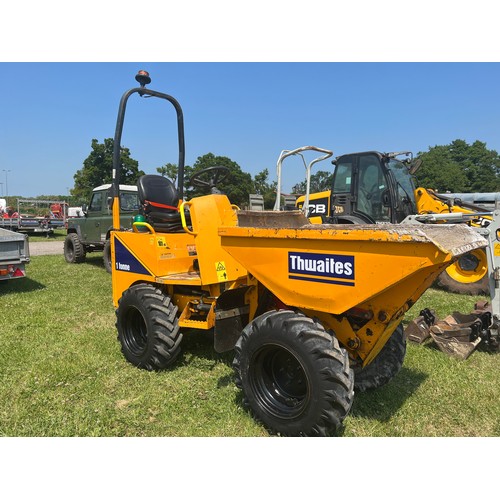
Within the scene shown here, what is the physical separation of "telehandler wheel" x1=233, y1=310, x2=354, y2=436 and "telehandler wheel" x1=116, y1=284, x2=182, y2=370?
985 mm

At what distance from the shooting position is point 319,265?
254 centimetres

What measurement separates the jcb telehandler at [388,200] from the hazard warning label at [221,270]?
446 cm

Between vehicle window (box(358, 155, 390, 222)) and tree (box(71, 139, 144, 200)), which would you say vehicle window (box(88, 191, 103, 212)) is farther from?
tree (box(71, 139, 144, 200))

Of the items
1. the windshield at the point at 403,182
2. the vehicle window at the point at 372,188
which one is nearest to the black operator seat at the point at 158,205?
the vehicle window at the point at 372,188

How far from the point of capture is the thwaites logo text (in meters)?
2.42

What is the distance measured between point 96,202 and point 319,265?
1070 cm

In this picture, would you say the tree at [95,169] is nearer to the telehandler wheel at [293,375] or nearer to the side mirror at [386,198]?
the side mirror at [386,198]

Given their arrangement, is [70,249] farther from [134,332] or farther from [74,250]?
[134,332]

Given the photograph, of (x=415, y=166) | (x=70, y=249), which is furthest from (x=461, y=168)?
(x=70, y=249)

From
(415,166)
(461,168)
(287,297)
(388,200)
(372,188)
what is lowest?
(287,297)

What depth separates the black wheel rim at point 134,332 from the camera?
4023 millimetres

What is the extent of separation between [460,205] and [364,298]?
733 cm

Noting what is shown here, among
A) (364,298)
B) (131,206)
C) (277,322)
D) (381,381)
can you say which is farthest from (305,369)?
(131,206)

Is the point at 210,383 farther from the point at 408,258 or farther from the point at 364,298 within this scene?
the point at 408,258
